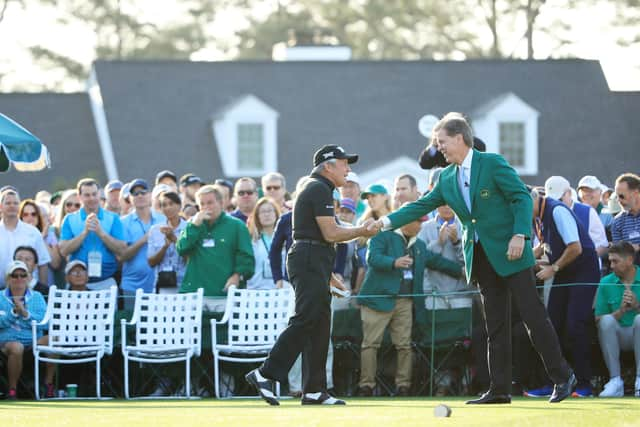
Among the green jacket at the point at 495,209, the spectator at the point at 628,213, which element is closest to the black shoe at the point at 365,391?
the spectator at the point at 628,213

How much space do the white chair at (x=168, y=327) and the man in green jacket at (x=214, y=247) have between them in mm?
270

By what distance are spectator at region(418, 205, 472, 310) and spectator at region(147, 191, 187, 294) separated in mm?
2645

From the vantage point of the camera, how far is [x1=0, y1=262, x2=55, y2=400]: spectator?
47.2 ft

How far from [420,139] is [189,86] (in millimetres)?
5887

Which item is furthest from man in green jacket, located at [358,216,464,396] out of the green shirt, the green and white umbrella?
the green and white umbrella

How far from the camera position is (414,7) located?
167ft

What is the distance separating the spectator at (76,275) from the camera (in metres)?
15.4

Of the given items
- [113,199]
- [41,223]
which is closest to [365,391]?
[41,223]

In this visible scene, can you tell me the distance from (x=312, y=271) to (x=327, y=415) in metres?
1.84

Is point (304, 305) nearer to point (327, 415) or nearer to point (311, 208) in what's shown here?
point (311, 208)

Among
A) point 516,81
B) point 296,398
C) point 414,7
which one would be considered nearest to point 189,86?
point 516,81

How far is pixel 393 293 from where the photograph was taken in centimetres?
1461

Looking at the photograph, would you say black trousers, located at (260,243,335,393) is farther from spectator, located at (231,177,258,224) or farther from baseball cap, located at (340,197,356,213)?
spectator, located at (231,177,258,224)

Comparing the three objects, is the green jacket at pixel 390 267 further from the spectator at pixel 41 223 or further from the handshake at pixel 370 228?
the spectator at pixel 41 223
